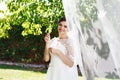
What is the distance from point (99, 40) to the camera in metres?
1.55

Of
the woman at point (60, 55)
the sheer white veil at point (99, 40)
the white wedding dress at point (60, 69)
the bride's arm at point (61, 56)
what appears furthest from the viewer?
the white wedding dress at point (60, 69)

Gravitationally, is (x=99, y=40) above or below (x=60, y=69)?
above

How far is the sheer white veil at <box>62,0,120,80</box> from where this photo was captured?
1.46 metres

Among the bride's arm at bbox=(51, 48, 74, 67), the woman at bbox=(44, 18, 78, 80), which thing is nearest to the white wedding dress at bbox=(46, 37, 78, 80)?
the woman at bbox=(44, 18, 78, 80)

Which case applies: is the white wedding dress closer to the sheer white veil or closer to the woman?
the woman

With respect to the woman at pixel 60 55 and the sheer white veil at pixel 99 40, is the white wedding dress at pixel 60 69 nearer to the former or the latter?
the woman at pixel 60 55

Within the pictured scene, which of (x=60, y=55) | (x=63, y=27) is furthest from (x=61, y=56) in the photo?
(x=63, y=27)

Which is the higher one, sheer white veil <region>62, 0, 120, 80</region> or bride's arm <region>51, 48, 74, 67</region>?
sheer white veil <region>62, 0, 120, 80</region>

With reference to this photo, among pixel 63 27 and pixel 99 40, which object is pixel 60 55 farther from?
pixel 99 40

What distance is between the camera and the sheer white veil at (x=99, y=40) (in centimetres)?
146

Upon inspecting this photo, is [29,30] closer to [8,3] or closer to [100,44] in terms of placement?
[8,3]

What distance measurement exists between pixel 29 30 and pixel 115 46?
5.80m

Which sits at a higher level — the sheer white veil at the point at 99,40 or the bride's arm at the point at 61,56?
the sheer white veil at the point at 99,40

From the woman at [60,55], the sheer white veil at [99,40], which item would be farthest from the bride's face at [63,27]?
the sheer white veil at [99,40]
